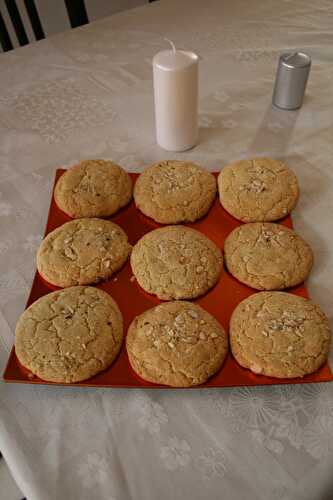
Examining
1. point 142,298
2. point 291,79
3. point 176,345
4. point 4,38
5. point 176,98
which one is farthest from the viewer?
point 4,38

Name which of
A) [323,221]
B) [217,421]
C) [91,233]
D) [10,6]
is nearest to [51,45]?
[10,6]

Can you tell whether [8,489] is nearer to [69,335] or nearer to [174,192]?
[69,335]

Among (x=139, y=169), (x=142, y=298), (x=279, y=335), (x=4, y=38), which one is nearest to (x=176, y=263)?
(x=142, y=298)

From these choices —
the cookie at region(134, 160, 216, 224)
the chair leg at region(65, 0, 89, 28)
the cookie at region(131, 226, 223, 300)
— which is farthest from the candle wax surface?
the chair leg at region(65, 0, 89, 28)

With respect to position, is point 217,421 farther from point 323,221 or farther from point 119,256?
point 323,221

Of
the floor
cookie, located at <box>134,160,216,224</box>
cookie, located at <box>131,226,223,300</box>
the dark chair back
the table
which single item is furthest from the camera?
the dark chair back

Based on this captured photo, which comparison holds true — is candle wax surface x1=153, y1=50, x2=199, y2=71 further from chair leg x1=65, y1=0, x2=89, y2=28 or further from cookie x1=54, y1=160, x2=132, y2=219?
chair leg x1=65, y1=0, x2=89, y2=28

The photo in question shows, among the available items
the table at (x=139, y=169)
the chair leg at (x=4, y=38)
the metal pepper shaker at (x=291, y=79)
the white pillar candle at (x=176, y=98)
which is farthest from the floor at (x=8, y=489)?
the chair leg at (x=4, y=38)
